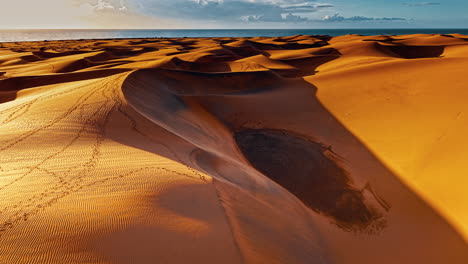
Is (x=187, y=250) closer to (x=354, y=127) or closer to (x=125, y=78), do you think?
A: (x=354, y=127)

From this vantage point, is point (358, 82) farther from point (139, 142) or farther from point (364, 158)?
point (139, 142)

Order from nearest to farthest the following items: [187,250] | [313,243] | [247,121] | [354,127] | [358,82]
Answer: [187,250]
[313,243]
[354,127]
[247,121]
[358,82]

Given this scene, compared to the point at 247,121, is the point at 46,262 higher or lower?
higher

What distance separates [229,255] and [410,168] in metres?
4.92

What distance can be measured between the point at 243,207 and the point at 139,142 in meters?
2.55

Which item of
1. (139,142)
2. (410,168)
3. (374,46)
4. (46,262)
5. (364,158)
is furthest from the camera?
(374,46)

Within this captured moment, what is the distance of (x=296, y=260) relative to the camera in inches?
134

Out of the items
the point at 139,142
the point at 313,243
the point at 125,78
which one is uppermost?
the point at 125,78

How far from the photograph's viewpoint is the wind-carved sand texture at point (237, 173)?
2.96m

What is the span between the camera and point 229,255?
9.68ft

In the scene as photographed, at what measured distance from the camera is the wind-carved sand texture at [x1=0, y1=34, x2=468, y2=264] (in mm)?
2955

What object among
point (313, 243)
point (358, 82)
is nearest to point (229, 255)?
point (313, 243)

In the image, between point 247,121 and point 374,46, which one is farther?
point 374,46

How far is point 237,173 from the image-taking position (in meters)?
5.30
